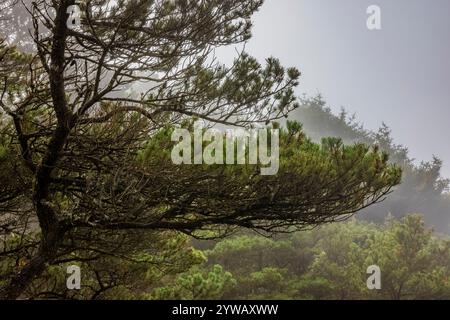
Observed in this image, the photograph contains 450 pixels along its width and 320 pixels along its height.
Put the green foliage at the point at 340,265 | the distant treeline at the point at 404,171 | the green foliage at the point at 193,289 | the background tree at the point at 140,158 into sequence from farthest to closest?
the distant treeline at the point at 404,171 < the green foliage at the point at 340,265 < the green foliage at the point at 193,289 < the background tree at the point at 140,158

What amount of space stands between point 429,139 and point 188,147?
695 ft

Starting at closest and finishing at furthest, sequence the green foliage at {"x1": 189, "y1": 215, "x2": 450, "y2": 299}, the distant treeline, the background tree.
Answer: the background tree → the green foliage at {"x1": 189, "y1": 215, "x2": 450, "y2": 299} → the distant treeline

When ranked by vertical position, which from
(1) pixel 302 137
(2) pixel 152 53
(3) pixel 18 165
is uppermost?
(2) pixel 152 53

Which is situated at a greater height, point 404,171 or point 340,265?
point 404,171

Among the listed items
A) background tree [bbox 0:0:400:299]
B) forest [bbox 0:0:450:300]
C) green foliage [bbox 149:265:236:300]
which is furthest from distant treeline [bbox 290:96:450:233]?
background tree [bbox 0:0:400:299]

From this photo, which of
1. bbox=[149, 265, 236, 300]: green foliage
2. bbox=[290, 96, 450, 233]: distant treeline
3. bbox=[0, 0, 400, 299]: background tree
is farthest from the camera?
bbox=[290, 96, 450, 233]: distant treeline

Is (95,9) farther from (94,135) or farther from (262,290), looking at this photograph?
(262,290)

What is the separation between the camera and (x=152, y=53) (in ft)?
14.5

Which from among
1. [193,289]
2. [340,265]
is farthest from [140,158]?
[340,265]

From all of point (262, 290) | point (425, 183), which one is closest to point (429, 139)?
point (425, 183)

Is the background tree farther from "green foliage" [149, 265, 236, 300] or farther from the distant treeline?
the distant treeline

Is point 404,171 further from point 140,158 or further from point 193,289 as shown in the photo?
point 140,158

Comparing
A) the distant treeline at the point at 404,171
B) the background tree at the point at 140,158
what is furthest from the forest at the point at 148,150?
the distant treeline at the point at 404,171

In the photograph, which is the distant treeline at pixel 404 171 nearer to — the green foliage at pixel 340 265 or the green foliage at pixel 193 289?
the green foliage at pixel 340 265
